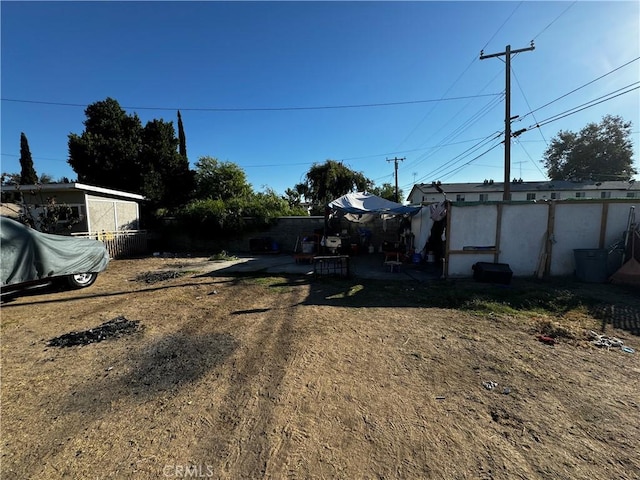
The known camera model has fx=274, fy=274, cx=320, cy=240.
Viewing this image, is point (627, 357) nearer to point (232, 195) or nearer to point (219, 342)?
point (219, 342)

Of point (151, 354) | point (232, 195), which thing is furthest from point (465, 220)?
point (232, 195)

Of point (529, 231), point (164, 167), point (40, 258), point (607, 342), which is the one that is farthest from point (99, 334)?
point (164, 167)

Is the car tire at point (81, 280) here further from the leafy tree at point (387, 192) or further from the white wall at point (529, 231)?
the leafy tree at point (387, 192)

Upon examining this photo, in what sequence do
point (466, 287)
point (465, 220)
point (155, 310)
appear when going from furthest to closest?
1. point (465, 220)
2. point (466, 287)
3. point (155, 310)

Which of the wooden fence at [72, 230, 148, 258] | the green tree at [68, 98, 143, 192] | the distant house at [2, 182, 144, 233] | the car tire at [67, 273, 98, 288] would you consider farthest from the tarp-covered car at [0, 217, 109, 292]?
the green tree at [68, 98, 143, 192]

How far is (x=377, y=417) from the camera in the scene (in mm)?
2354

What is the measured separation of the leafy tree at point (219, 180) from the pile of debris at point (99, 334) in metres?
16.9

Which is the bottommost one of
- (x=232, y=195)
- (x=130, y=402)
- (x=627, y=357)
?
(x=627, y=357)

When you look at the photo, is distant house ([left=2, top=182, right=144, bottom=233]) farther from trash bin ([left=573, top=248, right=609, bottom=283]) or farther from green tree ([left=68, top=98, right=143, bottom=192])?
trash bin ([left=573, top=248, right=609, bottom=283])

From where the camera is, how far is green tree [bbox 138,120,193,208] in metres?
18.5

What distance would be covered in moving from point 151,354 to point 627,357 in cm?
614

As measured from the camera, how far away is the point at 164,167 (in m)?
19.7

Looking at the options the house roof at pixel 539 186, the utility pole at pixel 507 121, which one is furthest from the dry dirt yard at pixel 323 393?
the house roof at pixel 539 186

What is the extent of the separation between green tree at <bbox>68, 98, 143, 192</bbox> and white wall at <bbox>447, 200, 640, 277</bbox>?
19.0 meters
